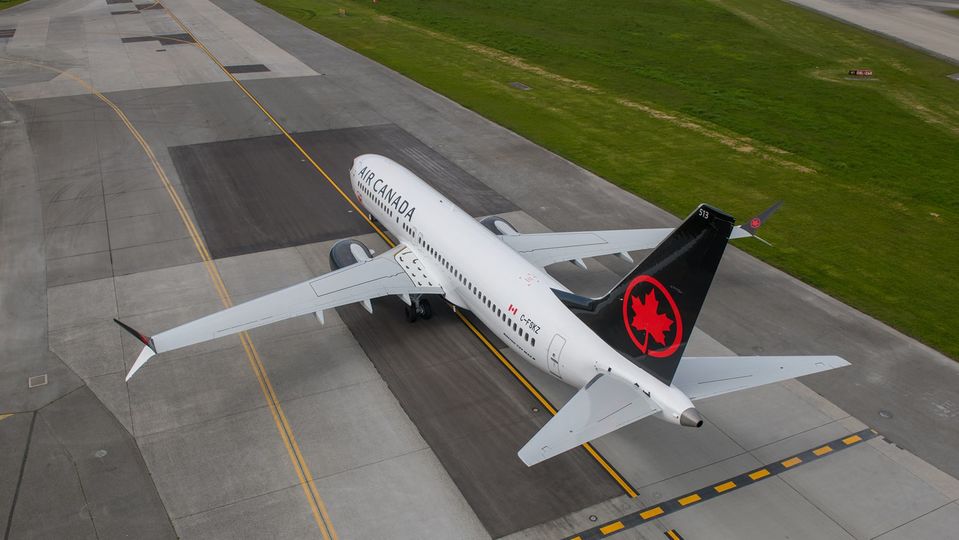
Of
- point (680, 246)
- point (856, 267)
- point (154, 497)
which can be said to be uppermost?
point (680, 246)

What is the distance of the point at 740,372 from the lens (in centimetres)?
2145

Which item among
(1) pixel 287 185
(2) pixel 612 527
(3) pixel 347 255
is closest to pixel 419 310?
(3) pixel 347 255

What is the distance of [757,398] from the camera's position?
91.0 ft

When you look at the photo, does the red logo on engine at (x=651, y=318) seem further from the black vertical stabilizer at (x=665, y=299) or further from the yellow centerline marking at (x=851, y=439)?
the yellow centerline marking at (x=851, y=439)

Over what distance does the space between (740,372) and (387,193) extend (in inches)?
818

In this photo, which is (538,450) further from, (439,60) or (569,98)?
(439,60)

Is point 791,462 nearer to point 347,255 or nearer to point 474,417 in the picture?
point 474,417

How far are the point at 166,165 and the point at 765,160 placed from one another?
4337 cm

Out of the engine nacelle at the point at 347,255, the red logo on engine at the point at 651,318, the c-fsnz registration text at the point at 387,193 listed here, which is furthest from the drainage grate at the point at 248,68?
the red logo on engine at the point at 651,318

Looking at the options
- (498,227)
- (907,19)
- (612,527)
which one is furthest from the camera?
(907,19)

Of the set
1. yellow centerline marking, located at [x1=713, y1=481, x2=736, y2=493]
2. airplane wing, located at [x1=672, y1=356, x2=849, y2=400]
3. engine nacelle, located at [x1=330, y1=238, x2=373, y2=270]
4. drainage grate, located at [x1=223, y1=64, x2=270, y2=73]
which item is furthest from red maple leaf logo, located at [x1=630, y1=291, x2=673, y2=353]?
drainage grate, located at [x1=223, y1=64, x2=270, y2=73]

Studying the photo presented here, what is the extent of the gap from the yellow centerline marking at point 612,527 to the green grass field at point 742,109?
19.0 metres

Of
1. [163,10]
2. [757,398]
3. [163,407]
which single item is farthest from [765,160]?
[163,10]

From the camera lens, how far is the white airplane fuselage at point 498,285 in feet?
74.1
